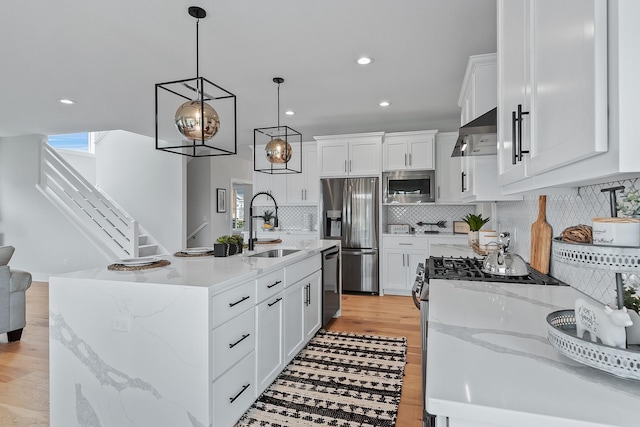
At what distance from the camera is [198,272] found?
2.15 m

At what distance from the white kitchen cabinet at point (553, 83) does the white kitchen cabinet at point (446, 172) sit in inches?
161

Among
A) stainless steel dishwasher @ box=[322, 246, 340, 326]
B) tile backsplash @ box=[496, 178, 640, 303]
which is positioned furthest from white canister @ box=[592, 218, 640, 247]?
stainless steel dishwasher @ box=[322, 246, 340, 326]

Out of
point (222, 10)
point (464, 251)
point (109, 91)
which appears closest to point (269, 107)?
point (109, 91)

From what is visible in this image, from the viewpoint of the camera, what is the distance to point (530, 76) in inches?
41.6

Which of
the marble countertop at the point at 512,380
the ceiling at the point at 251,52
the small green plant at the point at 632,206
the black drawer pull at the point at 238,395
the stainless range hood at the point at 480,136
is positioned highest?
the ceiling at the point at 251,52

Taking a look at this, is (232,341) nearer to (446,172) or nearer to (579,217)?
(579,217)

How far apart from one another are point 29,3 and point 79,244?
5.11 meters

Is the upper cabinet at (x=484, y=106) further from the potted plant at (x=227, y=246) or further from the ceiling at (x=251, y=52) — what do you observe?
the potted plant at (x=227, y=246)

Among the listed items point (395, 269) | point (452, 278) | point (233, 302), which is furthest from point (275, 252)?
point (395, 269)

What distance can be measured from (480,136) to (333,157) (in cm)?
364

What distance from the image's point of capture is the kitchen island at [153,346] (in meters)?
1.77

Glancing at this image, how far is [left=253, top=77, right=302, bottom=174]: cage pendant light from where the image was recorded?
3.63 metres

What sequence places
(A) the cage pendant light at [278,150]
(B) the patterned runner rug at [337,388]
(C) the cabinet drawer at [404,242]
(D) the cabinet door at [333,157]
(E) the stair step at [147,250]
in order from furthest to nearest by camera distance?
(E) the stair step at [147,250] < (D) the cabinet door at [333,157] < (C) the cabinet drawer at [404,242] < (A) the cage pendant light at [278,150] < (B) the patterned runner rug at [337,388]

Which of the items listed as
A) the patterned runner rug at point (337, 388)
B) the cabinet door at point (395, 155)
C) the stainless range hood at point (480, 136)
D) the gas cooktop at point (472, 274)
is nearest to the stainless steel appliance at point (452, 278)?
the gas cooktop at point (472, 274)
